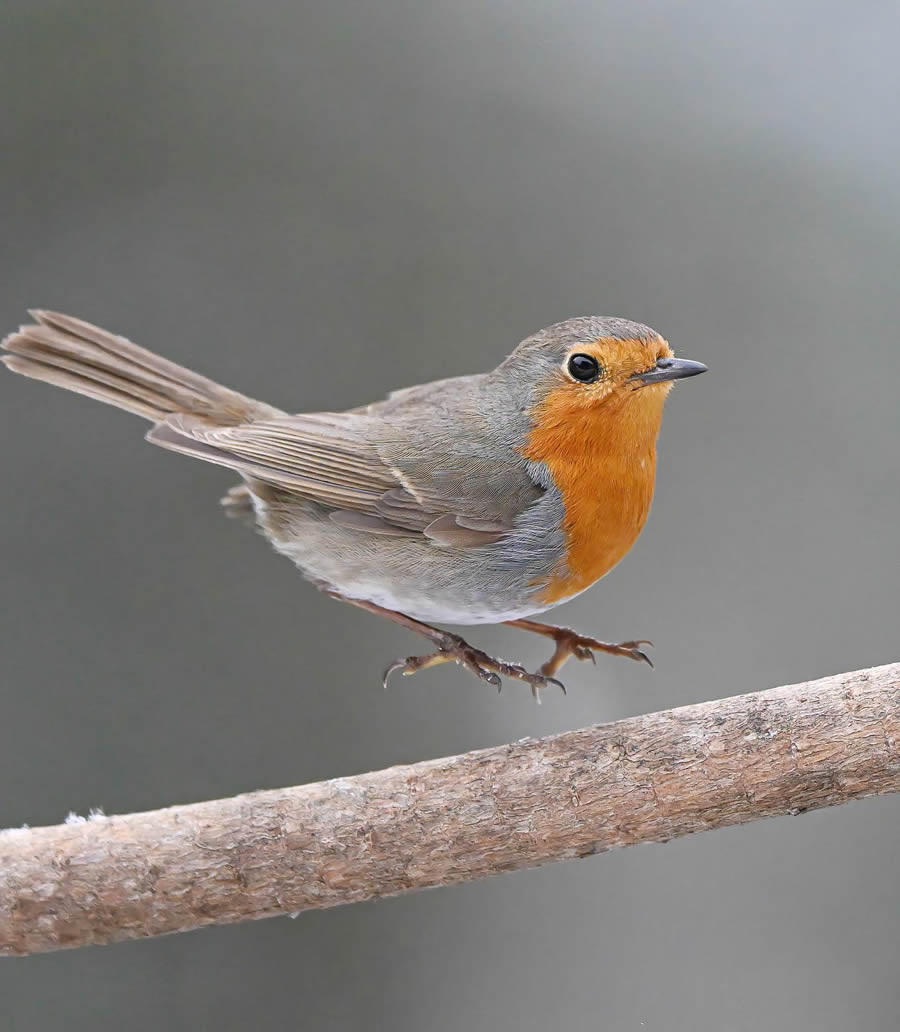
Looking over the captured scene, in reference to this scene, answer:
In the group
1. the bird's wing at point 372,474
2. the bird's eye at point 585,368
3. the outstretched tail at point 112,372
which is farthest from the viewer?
the outstretched tail at point 112,372

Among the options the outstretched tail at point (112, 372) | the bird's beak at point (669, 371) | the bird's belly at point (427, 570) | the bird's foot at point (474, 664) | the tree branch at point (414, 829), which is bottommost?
the tree branch at point (414, 829)

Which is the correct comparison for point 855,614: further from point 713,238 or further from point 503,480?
point 503,480

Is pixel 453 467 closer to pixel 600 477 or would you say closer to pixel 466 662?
pixel 600 477

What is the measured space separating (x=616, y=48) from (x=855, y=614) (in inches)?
119

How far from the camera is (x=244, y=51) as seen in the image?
17.2ft

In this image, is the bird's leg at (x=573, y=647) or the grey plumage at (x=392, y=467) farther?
the bird's leg at (x=573, y=647)

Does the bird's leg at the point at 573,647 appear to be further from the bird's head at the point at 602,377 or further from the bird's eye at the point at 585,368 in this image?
the bird's eye at the point at 585,368

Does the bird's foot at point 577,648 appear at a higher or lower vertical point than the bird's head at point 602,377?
lower

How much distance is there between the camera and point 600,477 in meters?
3.13

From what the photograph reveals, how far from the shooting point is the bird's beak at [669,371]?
2925mm

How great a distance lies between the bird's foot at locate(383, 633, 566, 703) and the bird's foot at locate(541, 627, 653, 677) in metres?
0.07

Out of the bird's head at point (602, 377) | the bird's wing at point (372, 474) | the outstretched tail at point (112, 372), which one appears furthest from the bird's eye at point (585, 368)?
the outstretched tail at point (112, 372)

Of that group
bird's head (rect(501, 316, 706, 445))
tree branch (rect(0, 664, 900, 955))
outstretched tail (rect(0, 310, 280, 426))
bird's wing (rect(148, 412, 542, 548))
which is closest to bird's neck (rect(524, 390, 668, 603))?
bird's head (rect(501, 316, 706, 445))

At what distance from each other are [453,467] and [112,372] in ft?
3.83
